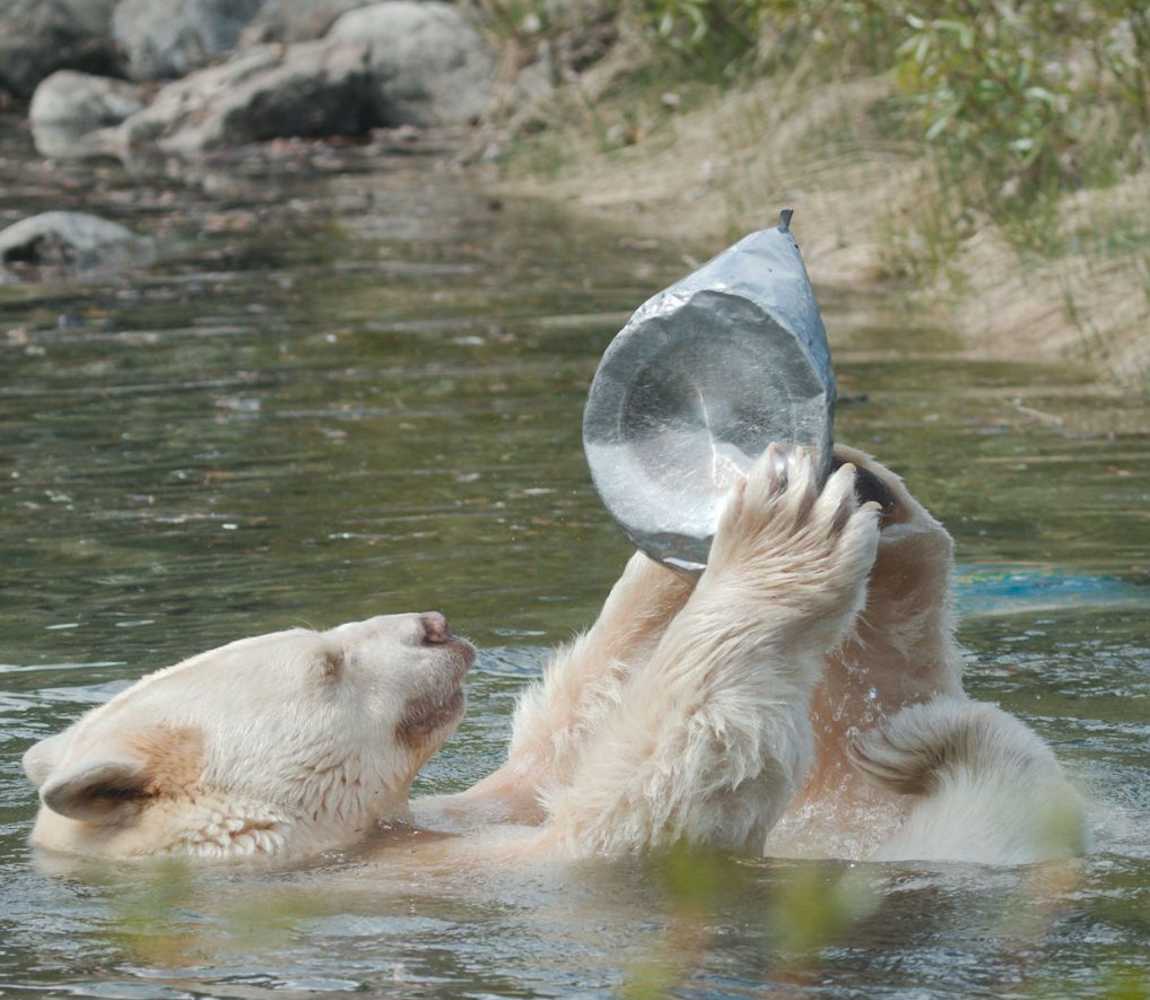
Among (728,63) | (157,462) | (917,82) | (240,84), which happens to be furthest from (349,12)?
(157,462)

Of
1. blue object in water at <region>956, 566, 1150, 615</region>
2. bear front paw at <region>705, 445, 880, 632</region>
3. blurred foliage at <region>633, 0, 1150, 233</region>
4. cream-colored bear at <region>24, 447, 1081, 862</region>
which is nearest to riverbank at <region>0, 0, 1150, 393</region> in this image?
blurred foliage at <region>633, 0, 1150, 233</region>

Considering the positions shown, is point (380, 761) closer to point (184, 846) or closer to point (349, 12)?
point (184, 846)

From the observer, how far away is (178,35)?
32.0m

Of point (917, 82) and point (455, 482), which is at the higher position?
point (917, 82)

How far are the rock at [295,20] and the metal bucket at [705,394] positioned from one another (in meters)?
24.4

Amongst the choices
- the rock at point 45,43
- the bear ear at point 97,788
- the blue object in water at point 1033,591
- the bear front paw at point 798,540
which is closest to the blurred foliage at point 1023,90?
the blue object in water at point 1033,591

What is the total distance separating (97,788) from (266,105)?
A: 22.3 meters

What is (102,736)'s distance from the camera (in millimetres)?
4637

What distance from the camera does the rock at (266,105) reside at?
26094 millimetres

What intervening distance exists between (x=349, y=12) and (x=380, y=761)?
24.1m

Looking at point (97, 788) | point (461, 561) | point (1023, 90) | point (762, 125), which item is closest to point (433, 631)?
point (97, 788)

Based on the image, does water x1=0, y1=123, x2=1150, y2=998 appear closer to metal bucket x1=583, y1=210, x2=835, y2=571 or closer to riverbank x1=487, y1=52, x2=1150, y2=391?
riverbank x1=487, y1=52, x2=1150, y2=391

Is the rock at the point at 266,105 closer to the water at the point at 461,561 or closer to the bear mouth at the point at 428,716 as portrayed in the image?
the water at the point at 461,561

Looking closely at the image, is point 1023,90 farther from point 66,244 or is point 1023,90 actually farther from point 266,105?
point 266,105
